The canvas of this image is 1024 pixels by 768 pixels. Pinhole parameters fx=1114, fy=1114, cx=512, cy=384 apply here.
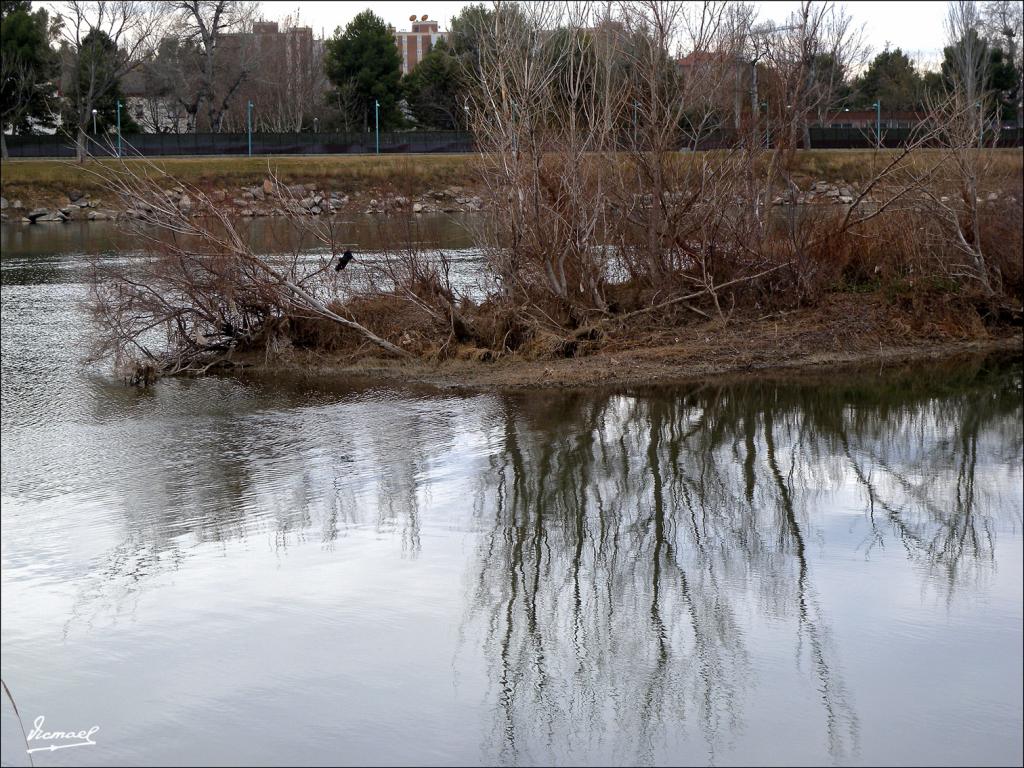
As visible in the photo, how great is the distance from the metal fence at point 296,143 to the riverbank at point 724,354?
41553mm

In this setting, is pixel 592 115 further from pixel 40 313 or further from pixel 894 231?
pixel 40 313

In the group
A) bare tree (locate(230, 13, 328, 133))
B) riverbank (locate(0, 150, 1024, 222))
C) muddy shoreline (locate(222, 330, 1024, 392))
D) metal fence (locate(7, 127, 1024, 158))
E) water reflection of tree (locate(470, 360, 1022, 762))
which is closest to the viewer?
water reflection of tree (locate(470, 360, 1022, 762))

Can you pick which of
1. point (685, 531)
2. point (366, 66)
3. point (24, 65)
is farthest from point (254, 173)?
point (685, 531)

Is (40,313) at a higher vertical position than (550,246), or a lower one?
lower

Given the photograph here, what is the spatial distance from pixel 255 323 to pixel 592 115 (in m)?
5.71

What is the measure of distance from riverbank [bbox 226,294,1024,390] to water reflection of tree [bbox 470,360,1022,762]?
0.94 m

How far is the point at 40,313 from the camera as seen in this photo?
20484 mm

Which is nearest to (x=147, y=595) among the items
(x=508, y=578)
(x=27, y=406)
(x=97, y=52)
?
(x=508, y=578)

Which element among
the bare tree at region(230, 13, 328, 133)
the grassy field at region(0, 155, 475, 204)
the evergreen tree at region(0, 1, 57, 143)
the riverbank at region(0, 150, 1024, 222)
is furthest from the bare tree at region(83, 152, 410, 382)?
the bare tree at region(230, 13, 328, 133)

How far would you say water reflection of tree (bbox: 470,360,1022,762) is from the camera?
262 inches

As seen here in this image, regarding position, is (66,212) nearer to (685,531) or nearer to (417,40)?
(685,531)

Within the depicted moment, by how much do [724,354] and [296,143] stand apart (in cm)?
4901

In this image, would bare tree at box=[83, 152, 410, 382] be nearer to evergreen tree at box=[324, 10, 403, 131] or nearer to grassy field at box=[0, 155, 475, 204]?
grassy field at box=[0, 155, 475, 204]

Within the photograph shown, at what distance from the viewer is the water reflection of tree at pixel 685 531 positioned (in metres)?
6.64
